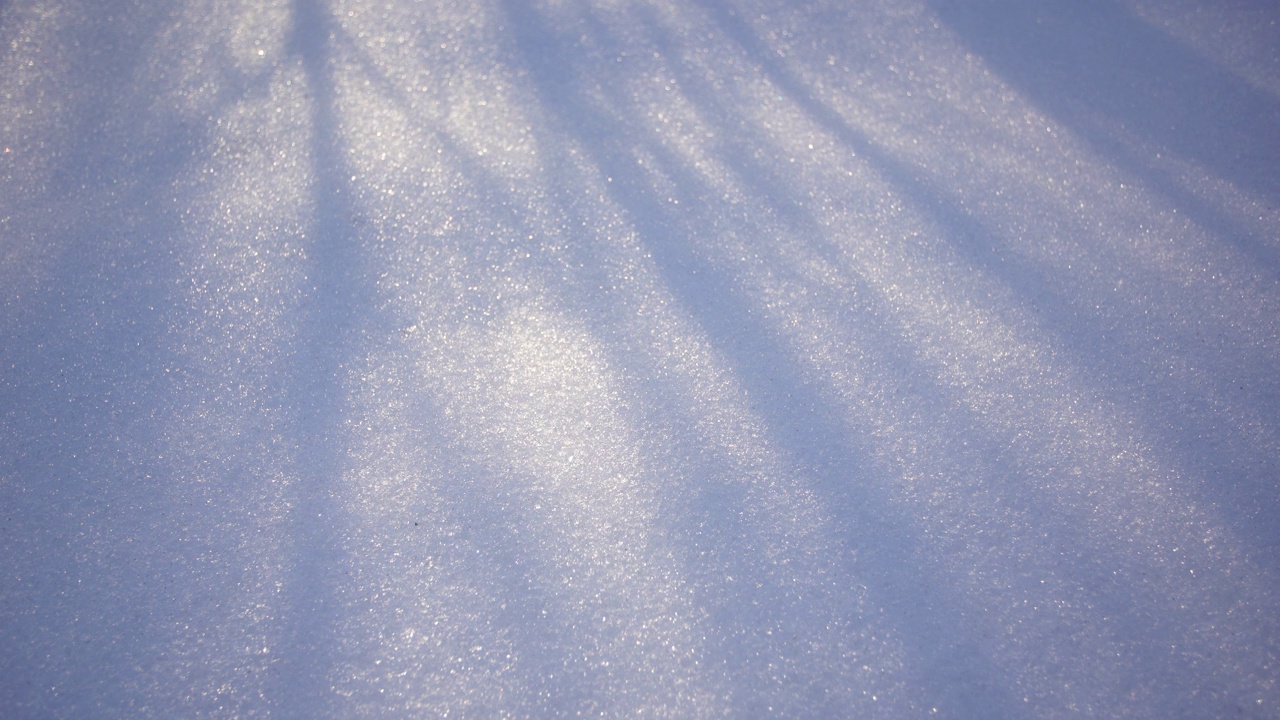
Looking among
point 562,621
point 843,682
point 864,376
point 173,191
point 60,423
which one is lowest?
point 843,682

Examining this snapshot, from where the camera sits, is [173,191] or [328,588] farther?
[173,191]

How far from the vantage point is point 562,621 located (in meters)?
1.69

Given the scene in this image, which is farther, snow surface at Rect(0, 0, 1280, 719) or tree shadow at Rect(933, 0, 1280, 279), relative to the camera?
tree shadow at Rect(933, 0, 1280, 279)

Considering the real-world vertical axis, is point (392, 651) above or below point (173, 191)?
below

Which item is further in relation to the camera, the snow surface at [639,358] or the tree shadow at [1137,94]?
the tree shadow at [1137,94]

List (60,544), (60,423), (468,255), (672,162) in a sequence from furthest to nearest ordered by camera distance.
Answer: (672,162), (468,255), (60,423), (60,544)

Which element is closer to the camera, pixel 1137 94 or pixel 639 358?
pixel 639 358

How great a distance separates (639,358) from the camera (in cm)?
205

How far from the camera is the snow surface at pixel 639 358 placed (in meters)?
1.67

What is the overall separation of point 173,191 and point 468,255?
98 centimetres

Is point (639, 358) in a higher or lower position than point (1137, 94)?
lower

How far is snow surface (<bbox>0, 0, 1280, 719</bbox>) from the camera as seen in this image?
1670 millimetres

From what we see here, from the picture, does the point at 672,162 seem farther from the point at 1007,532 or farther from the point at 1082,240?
the point at 1007,532

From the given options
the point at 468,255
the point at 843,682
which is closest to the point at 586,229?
the point at 468,255
